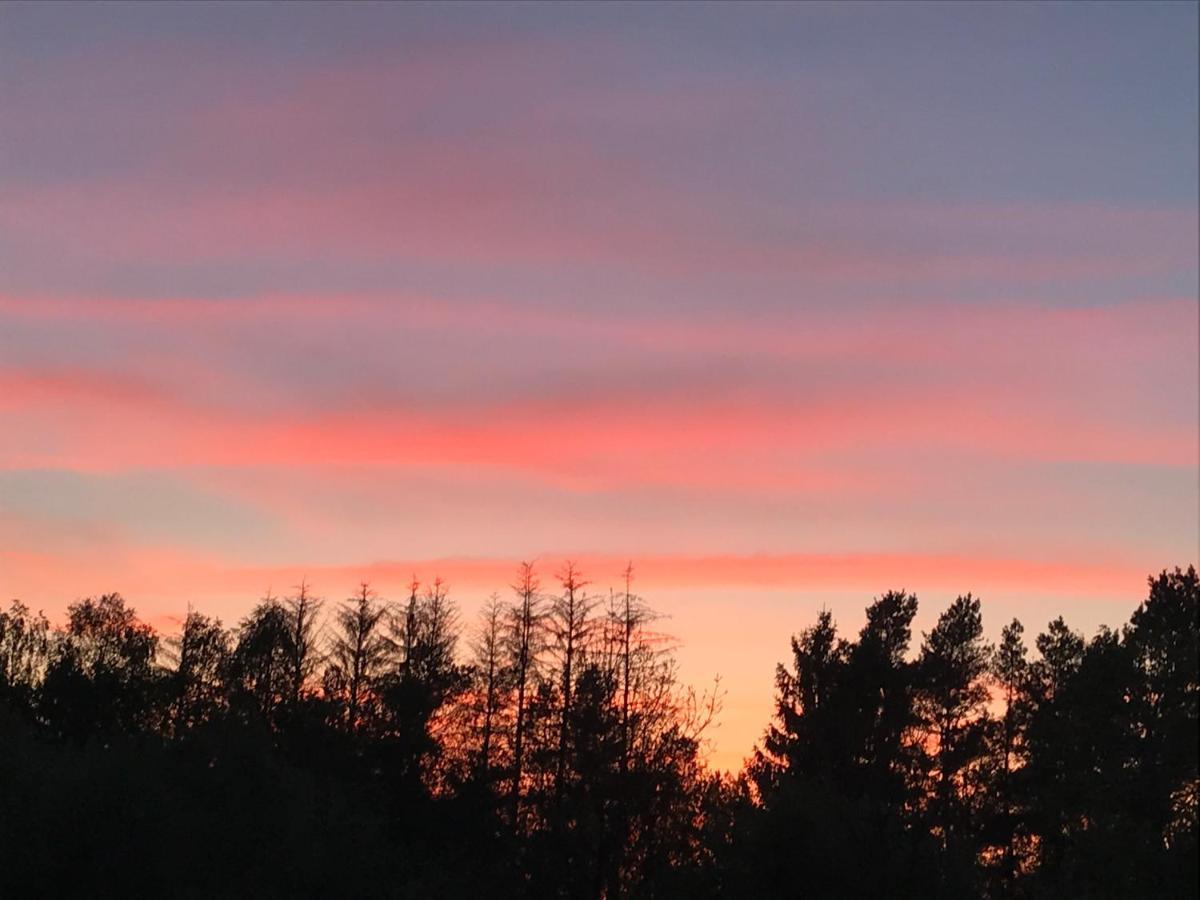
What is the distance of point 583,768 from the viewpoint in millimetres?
53031

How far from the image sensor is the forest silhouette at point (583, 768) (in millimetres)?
40375

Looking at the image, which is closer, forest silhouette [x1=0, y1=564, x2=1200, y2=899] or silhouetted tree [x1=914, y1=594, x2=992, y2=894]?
forest silhouette [x1=0, y1=564, x2=1200, y2=899]

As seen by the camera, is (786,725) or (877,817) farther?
(786,725)

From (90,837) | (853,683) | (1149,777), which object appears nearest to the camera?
(1149,777)

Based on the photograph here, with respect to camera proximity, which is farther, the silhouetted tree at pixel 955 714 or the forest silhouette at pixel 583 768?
the silhouetted tree at pixel 955 714

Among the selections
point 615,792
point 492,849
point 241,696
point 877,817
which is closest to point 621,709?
point 615,792

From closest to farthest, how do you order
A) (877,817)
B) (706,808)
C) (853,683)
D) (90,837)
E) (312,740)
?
(90,837), (877,817), (706,808), (312,740), (853,683)

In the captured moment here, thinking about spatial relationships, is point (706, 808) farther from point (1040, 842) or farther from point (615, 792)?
point (1040, 842)

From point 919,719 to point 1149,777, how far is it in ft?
110

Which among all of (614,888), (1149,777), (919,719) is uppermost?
(919,719)

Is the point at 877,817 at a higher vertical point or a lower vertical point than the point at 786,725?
lower

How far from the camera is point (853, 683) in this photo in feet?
212

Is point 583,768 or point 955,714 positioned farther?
point 955,714

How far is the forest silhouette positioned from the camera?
40.4 metres
